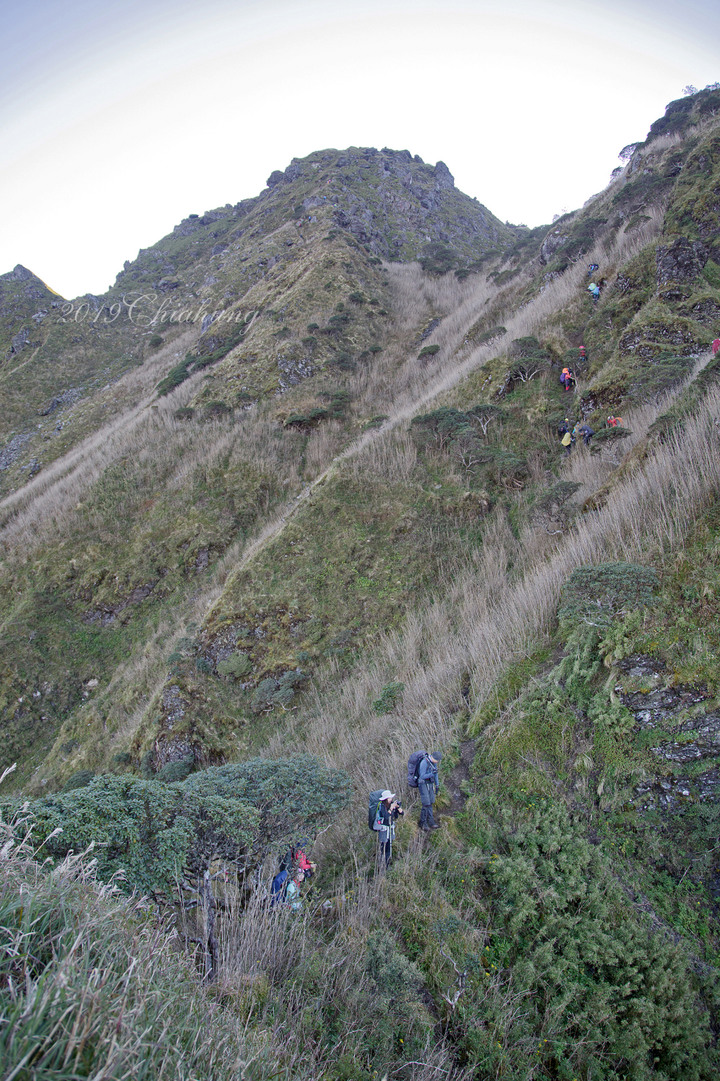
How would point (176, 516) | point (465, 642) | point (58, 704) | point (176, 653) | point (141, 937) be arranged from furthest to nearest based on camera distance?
point (176, 516) < point (58, 704) < point (176, 653) < point (465, 642) < point (141, 937)

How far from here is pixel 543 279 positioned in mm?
18812

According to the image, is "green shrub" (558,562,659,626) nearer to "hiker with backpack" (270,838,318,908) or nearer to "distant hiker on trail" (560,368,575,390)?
"hiker with backpack" (270,838,318,908)

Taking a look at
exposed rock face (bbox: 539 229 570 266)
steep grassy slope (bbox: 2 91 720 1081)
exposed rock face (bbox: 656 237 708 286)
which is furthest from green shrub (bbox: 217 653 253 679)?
exposed rock face (bbox: 539 229 570 266)

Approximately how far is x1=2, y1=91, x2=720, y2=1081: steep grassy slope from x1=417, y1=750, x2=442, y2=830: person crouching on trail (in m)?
0.18

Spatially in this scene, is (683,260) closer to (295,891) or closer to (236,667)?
(236,667)

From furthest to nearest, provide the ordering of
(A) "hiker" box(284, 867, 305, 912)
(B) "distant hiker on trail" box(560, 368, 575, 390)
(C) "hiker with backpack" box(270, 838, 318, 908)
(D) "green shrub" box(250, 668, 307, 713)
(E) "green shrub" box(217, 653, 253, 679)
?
1. (B) "distant hiker on trail" box(560, 368, 575, 390)
2. (E) "green shrub" box(217, 653, 253, 679)
3. (D) "green shrub" box(250, 668, 307, 713)
4. (C) "hiker with backpack" box(270, 838, 318, 908)
5. (A) "hiker" box(284, 867, 305, 912)

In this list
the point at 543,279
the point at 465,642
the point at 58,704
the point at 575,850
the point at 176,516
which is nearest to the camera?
the point at 575,850

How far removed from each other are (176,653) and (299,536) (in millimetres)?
3789

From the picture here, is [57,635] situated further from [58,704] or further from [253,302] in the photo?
[253,302]

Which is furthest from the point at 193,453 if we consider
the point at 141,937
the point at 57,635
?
the point at 141,937

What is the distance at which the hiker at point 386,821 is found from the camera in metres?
4.02

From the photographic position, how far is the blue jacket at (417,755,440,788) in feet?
13.9

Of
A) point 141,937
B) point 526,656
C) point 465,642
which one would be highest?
point 141,937

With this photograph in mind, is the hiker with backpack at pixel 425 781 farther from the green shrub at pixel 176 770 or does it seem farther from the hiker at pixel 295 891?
the green shrub at pixel 176 770
